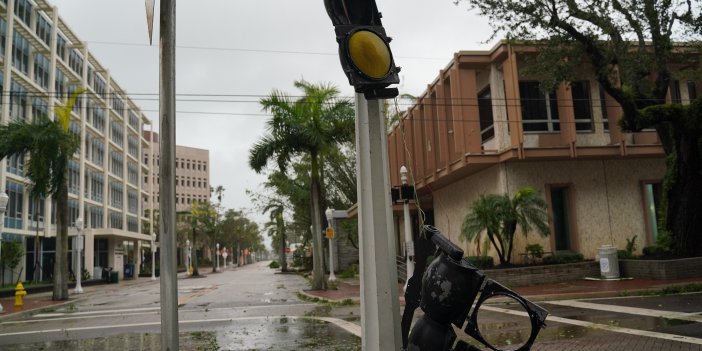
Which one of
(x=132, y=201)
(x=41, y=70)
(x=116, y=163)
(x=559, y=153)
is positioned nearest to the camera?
(x=559, y=153)

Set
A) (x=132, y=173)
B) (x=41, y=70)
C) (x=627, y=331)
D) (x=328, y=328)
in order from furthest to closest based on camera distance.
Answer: (x=132, y=173), (x=41, y=70), (x=328, y=328), (x=627, y=331)

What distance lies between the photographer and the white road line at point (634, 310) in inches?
364

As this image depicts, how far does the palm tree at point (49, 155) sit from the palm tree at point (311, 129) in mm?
7620

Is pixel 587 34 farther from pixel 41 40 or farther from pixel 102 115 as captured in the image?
pixel 102 115

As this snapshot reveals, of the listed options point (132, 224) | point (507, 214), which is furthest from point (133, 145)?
point (507, 214)

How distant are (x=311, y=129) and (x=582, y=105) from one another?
10.8 m

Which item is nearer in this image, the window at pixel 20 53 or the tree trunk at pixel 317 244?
the tree trunk at pixel 317 244

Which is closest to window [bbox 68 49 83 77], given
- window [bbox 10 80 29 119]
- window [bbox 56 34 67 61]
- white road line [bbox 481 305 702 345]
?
window [bbox 56 34 67 61]

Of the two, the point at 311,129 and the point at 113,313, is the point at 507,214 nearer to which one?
the point at 311,129

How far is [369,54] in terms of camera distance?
3.12 m

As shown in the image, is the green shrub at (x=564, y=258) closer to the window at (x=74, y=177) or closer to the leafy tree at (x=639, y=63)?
the leafy tree at (x=639, y=63)

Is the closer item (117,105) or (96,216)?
(96,216)

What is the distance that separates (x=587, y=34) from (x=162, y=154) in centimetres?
1660

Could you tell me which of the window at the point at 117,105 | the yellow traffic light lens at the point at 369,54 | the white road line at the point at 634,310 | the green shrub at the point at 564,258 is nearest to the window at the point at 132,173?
the window at the point at 117,105
